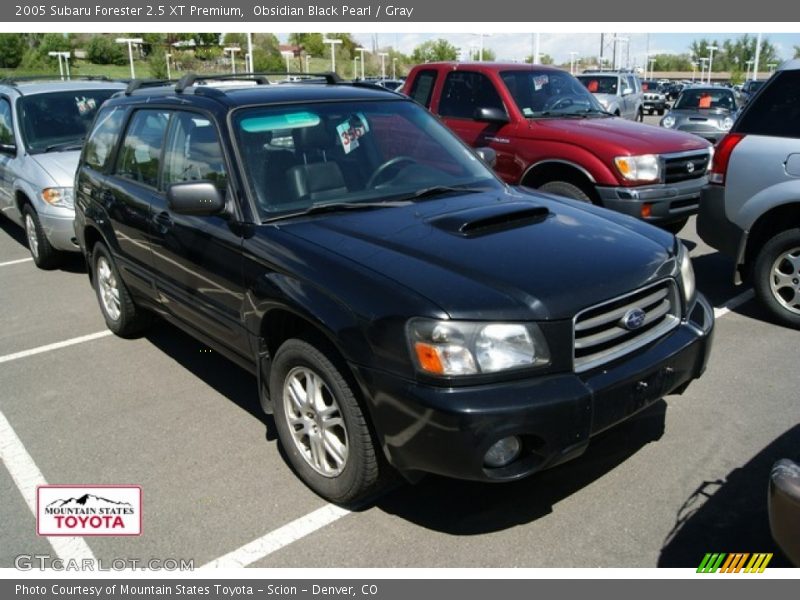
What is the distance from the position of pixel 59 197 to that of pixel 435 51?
Result: 75267mm

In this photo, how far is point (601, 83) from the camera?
21188 mm

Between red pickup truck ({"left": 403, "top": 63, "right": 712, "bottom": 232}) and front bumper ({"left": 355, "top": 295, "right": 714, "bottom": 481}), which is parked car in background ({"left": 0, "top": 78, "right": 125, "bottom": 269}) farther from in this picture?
front bumper ({"left": 355, "top": 295, "right": 714, "bottom": 481})

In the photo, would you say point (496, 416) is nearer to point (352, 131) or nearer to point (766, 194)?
point (352, 131)

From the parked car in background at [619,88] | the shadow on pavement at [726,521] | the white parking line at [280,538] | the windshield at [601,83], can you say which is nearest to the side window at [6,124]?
the white parking line at [280,538]

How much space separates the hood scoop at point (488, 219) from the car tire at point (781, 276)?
2.62m

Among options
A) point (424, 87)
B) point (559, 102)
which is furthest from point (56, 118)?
point (559, 102)

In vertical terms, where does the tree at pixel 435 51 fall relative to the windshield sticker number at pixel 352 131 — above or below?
above

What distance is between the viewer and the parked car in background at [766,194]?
17.3ft

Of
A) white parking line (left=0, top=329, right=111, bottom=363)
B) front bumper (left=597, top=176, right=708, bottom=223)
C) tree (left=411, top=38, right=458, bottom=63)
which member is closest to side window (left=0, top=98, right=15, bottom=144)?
white parking line (left=0, top=329, right=111, bottom=363)

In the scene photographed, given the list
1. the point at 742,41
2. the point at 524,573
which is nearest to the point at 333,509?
the point at 524,573

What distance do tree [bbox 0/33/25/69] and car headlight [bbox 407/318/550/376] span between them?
78.5 meters

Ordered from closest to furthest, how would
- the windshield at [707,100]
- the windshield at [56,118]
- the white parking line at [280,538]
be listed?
the white parking line at [280,538]
the windshield at [56,118]
the windshield at [707,100]

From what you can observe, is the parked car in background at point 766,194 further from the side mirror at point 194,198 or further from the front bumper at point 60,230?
the front bumper at point 60,230
